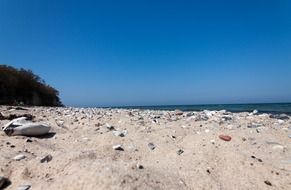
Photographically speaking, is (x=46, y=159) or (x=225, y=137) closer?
(x=46, y=159)

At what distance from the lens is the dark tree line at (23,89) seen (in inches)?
709

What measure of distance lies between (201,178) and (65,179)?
1628 mm

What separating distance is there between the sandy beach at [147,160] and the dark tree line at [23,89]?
14.2m

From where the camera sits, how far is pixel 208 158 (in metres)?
3.84

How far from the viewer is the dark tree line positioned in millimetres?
18016

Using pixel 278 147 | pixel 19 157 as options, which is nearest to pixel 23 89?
pixel 19 157

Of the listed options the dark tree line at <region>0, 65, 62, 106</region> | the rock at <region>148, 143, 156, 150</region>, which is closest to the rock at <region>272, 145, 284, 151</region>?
the rock at <region>148, 143, 156, 150</region>

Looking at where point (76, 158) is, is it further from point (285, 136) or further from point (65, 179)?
point (285, 136)

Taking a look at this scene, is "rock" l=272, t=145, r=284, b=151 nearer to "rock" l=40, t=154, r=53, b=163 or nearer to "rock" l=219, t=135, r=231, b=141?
"rock" l=219, t=135, r=231, b=141

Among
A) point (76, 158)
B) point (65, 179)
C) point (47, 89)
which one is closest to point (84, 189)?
point (65, 179)

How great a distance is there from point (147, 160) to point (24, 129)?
91.0 inches

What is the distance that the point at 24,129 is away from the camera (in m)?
4.49

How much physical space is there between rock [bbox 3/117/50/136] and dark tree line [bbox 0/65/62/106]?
13.3m

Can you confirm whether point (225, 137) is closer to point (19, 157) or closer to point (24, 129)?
point (19, 157)
